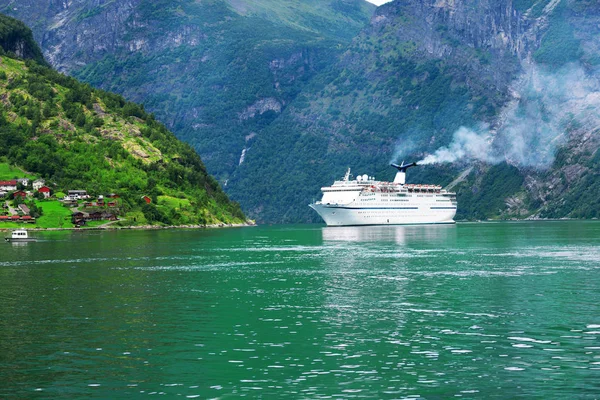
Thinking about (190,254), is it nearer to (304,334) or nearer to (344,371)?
(304,334)

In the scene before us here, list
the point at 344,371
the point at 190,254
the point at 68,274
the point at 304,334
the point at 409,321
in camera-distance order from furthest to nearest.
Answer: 1. the point at 190,254
2. the point at 68,274
3. the point at 409,321
4. the point at 304,334
5. the point at 344,371

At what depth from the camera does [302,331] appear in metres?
63.7

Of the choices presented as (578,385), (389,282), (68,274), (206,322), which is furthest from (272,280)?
(578,385)

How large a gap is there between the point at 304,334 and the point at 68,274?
5192 centimetres

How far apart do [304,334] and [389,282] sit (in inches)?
1348

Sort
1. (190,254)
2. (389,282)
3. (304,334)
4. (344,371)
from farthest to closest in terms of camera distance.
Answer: (190,254) → (389,282) → (304,334) → (344,371)

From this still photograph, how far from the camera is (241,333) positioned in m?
63.3

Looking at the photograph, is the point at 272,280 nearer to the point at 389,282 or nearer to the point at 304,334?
the point at 389,282

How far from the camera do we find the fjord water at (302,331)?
47594 mm

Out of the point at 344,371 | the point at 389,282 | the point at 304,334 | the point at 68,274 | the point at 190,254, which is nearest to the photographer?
the point at 344,371

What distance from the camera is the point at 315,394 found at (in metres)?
45.4

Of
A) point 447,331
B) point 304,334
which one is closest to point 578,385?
point 447,331

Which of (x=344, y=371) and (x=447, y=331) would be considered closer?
(x=344, y=371)

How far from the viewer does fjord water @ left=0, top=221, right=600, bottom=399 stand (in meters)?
47.6
